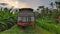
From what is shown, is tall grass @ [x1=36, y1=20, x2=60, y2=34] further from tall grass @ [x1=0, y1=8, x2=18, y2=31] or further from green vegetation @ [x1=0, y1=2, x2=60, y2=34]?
tall grass @ [x1=0, y1=8, x2=18, y2=31]

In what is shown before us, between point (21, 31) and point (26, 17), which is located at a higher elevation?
point (26, 17)

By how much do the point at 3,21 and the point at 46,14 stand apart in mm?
1071

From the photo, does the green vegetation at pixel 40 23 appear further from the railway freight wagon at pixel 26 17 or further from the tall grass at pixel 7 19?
the railway freight wagon at pixel 26 17

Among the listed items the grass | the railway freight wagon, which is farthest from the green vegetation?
the railway freight wagon

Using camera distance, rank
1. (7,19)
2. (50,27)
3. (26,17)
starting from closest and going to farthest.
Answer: (26,17), (50,27), (7,19)

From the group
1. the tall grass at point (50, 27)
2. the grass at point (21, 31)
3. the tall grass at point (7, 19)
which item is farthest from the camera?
the tall grass at point (7, 19)

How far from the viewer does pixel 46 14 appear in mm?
4824

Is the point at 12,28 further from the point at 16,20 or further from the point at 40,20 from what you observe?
the point at 40,20

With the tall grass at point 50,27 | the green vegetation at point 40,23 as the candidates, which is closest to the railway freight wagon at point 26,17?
the green vegetation at point 40,23

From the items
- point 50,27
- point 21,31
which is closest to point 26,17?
point 21,31

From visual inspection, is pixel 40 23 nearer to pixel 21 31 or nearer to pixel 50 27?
pixel 50 27

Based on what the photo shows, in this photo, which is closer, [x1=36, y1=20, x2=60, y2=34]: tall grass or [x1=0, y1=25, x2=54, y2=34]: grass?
[x1=0, y1=25, x2=54, y2=34]: grass

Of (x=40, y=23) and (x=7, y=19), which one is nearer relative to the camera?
(x=40, y=23)

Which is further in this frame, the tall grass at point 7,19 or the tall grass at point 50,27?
the tall grass at point 7,19
